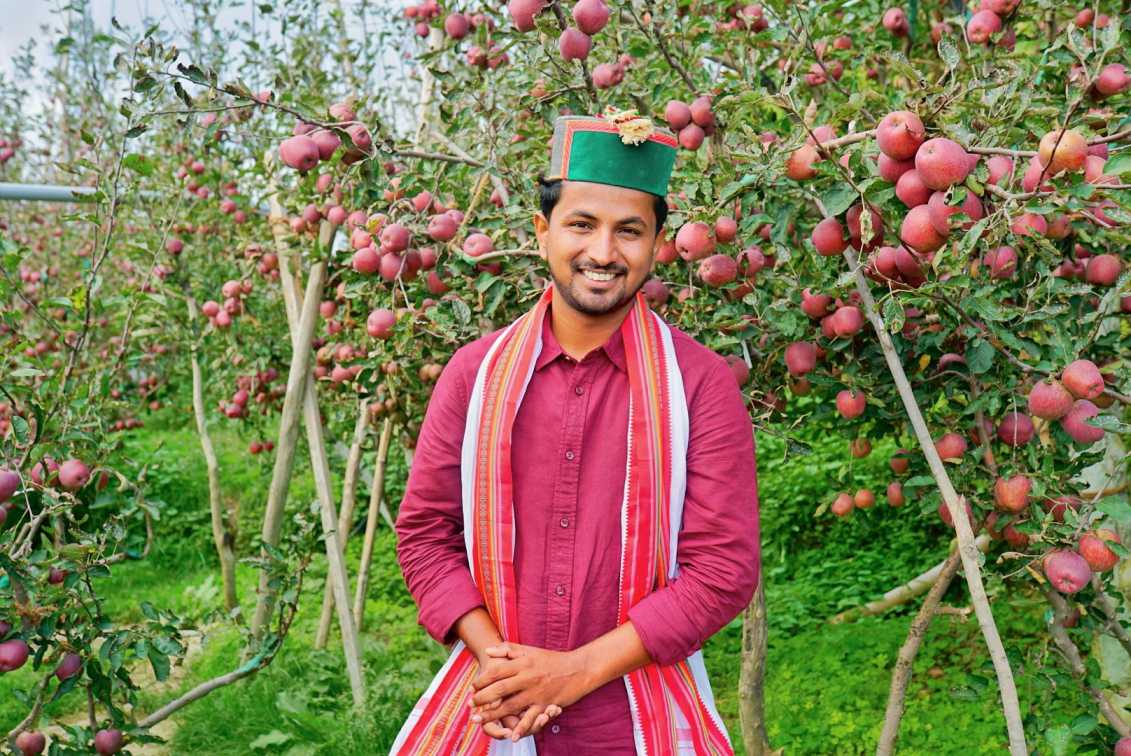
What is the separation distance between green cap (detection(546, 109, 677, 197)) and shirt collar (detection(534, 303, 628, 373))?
0.78 ft

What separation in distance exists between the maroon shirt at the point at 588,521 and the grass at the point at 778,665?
78 centimetres

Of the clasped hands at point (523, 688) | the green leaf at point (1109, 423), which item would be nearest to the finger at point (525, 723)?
the clasped hands at point (523, 688)

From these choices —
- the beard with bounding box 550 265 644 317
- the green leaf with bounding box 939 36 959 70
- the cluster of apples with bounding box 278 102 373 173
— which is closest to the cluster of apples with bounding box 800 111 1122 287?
the green leaf with bounding box 939 36 959 70

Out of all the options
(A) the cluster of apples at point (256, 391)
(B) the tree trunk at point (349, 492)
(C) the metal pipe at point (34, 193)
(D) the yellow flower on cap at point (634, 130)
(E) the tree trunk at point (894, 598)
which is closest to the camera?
(D) the yellow flower on cap at point (634, 130)

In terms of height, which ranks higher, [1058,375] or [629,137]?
[629,137]

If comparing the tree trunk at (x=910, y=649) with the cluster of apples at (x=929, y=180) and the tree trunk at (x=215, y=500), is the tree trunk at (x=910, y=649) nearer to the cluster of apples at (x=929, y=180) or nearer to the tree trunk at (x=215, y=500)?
the cluster of apples at (x=929, y=180)

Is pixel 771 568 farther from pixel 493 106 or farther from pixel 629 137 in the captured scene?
pixel 629 137

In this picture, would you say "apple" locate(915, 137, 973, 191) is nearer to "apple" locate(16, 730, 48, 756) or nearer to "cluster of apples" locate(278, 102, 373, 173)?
"cluster of apples" locate(278, 102, 373, 173)

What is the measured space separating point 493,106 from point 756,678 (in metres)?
1.49

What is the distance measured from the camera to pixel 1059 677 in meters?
1.98

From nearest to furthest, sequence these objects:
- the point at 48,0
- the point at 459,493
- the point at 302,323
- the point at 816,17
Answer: the point at 459,493
the point at 816,17
the point at 302,323
the point at 48,0

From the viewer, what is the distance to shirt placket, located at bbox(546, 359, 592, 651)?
157cm

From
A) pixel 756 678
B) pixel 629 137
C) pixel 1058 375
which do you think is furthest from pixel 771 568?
pixel 629 137

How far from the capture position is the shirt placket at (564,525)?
5.15 ft
